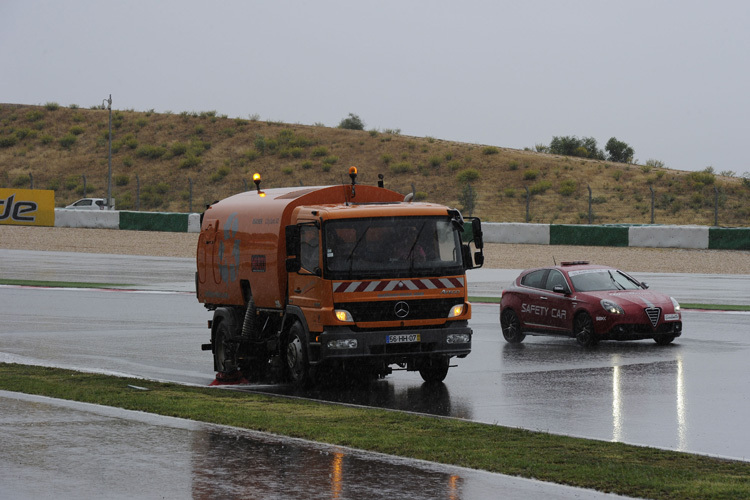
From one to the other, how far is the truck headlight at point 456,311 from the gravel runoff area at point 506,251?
25.2 metres

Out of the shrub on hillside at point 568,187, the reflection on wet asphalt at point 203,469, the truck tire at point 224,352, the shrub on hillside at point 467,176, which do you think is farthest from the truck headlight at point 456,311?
the shrub on hillside at point 467,176

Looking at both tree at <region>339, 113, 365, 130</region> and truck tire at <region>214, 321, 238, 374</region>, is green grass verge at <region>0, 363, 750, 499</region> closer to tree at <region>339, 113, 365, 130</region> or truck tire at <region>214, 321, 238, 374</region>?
truck tire at <region>214, 321, 238, 374</region>

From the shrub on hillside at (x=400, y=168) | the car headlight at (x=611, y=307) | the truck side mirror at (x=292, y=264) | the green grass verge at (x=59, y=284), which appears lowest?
the green grass verge at (x=59, y=284)

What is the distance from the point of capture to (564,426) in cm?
1177

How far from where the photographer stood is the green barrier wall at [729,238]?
42688 millimetres

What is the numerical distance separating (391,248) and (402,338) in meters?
1.16

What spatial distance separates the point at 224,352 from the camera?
55.2 feet

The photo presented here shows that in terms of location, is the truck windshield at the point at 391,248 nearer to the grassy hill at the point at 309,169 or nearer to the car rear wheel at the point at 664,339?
the car rear wheel at the point at 664,339

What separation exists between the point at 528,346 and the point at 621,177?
5964 centimetres

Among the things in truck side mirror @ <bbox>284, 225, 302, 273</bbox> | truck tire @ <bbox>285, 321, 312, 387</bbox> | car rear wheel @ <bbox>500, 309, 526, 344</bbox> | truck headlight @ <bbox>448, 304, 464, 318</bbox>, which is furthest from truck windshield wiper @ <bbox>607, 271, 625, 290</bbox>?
truck side mirror @ <bbox>284, 225, 302, 273</bbox>

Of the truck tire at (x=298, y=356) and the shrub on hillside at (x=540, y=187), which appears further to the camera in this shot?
the shrub on hillside at (x=540, y=187)

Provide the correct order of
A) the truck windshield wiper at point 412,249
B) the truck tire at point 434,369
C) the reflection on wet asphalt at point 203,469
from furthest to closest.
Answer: the truck tire at point 434,369 → the truck windshield wiper at point 412,249 → the reflection on wet asphalt at point 203,469

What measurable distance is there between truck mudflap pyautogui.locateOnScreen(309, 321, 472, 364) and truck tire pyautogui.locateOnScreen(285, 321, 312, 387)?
277mm

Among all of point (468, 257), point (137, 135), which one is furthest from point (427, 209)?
point (137, 135)
